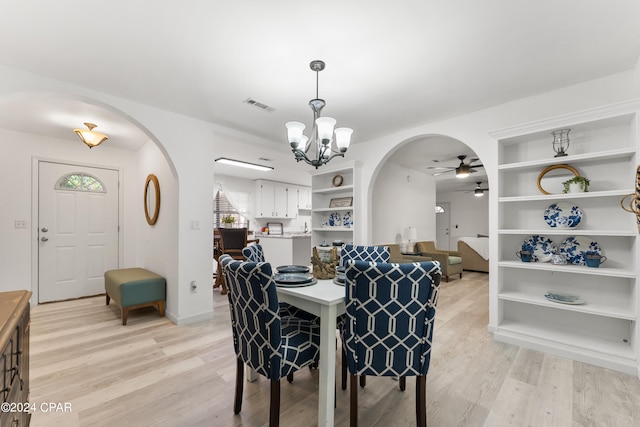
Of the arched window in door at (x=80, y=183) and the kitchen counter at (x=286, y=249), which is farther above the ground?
the arched window in door at (x=80, y=183)

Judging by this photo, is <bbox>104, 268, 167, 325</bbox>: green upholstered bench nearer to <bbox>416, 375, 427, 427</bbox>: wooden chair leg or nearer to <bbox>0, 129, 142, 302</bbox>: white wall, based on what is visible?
<bbox>0, 129, 142, 302</bbox>: white wall

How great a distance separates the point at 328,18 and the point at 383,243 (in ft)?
13.2

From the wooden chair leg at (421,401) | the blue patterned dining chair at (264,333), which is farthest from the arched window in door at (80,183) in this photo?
the wooden chair leg at (421,401)

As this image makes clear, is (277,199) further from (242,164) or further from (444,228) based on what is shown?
(444,228)

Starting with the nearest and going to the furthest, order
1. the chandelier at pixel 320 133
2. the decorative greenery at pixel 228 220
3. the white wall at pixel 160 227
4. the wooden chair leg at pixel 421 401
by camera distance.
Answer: the wooden chair leg at pixel 421 401, the chandelier at pixel 320 133, the white wall at pixel 160 227, the decorative greenery at pixel 228 220

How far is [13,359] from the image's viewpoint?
111cm

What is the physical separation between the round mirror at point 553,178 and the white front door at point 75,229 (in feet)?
18.9

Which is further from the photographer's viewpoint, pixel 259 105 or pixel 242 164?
pixel 242 164

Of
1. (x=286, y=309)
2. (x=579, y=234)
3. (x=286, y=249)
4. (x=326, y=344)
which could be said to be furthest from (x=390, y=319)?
(x=286, y=249)

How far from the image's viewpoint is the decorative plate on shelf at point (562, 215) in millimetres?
2553

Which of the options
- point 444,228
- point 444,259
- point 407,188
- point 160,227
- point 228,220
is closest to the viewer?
point 160,227

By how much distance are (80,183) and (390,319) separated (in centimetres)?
501

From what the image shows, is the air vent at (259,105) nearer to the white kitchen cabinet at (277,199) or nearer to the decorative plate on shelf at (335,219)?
the decorative plate on shelf at (335,219)

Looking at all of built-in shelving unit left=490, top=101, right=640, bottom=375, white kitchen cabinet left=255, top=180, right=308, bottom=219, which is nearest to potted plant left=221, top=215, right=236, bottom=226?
white kitchen cabinet left=255, top=180, right=308, bottom=219
